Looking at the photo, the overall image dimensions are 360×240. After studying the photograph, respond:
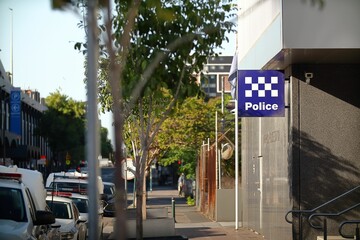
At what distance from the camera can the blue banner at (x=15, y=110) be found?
53.3 meters

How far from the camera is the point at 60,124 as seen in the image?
72562 millimetres

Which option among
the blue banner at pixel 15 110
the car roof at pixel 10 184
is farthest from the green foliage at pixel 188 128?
the car roof at pixel 10 184

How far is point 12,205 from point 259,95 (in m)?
5.89

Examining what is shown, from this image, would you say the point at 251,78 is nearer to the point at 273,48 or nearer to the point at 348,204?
the point at 273,48

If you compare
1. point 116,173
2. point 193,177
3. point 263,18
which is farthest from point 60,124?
point 116,173

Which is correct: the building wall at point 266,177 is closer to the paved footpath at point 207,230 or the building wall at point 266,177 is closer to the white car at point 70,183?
the paved footpath at point 207,230

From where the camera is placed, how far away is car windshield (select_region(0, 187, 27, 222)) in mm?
11336

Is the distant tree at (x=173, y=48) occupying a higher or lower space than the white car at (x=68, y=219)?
higher

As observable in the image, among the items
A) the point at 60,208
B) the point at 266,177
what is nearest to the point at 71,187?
the point at 60,208

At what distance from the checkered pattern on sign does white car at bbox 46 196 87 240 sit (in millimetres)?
4966

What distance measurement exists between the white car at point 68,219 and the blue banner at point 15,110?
1408 inches

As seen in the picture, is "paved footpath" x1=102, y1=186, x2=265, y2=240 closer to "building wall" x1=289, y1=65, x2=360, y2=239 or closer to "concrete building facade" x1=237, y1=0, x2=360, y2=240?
"concrete building facade" x1=237, y1=0, x2=360, y2=240

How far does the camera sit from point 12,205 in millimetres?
11531

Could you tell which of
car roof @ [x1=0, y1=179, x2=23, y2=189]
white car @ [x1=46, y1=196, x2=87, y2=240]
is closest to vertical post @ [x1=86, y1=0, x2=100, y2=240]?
car roof @ [x1=0, y1=179, x2=23, y2=189]
